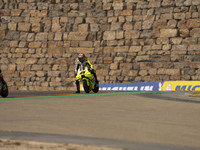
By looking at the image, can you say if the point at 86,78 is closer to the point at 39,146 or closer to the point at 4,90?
the point at 4,90

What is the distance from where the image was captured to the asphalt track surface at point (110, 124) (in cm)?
695

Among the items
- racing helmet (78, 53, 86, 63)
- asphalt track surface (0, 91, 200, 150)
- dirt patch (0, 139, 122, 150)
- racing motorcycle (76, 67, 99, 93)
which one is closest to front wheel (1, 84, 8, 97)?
racing motorcycle (76, 67, 99, 93)

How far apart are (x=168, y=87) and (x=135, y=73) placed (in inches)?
136

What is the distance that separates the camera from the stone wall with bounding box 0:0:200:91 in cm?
2647

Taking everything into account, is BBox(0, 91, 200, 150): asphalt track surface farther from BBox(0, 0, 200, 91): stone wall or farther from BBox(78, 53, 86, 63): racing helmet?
BBox(0, 0, 200, 91): stone wall

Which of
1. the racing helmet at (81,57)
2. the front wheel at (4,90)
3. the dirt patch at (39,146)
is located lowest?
the front wheel at (4,90)

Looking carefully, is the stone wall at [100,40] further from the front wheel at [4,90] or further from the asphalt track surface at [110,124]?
the asphalt track surface at [110,124]

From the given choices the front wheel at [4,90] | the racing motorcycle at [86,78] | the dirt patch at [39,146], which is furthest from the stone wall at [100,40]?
the dirt patch at [39,146]

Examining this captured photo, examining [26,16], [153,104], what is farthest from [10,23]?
[153,104]

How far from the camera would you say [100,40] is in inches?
1115

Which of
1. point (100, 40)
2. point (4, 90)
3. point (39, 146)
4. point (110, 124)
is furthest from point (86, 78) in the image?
point (39, 146)

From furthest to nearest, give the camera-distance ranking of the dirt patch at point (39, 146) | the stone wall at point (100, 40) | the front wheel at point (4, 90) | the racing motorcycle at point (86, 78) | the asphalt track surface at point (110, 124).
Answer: the stone wall at point (100, 40), the racing motorcycle at point (86, 78), the front wheel at point (4, 90), the asphalt track surface at point (110, 124), the dirt patch at point (39, 146)

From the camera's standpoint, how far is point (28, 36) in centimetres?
2945

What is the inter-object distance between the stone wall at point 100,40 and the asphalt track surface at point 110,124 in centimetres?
1309
